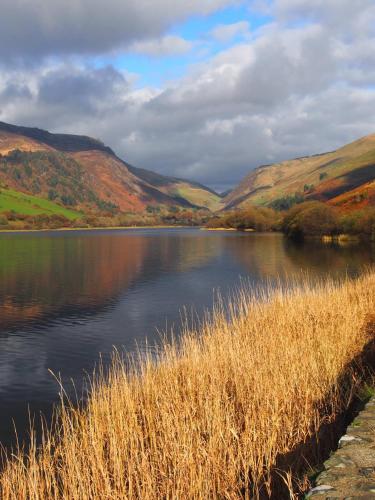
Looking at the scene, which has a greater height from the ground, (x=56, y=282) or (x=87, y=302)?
(x=56, y=282)

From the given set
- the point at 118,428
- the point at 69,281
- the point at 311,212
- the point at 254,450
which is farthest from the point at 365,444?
the point at 311,212

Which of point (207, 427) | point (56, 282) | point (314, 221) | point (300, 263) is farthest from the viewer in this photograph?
point (314, 221)

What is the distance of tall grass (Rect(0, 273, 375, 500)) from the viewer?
7.46 m

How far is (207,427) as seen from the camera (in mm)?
9344

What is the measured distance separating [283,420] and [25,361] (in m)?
15.3

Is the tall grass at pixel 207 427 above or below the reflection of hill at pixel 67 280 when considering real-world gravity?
above

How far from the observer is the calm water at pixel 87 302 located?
19297 millimetres

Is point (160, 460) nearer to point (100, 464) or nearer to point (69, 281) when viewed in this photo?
point (100, 464)

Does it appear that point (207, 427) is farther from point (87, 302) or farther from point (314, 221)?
point (314, 221)

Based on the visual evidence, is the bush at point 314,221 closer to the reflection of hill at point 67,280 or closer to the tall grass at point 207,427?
the reflection of hill at point 67,280

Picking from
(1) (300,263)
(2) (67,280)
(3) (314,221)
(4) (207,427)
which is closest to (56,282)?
(2) (67,280)

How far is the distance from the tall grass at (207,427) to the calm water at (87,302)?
16.9 ft

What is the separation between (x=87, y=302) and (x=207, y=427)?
28.3 m

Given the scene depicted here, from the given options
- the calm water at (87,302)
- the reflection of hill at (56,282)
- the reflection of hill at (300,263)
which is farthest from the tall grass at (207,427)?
the reflection of hill at (300,263)
